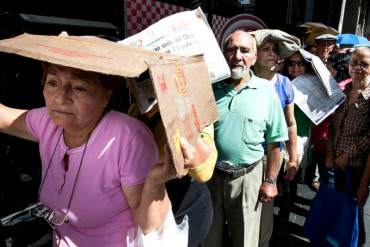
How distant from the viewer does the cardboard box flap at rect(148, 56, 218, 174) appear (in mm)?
865

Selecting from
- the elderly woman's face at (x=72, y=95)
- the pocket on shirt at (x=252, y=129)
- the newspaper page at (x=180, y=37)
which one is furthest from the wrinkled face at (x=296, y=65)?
the elderly woman's face at (x=72, y=95)

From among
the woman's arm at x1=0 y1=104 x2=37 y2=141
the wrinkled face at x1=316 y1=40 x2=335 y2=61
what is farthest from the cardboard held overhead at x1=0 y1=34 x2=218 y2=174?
the wrinkled face at x1=316 y1=40 x2=335 y2=61

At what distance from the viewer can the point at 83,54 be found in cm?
93

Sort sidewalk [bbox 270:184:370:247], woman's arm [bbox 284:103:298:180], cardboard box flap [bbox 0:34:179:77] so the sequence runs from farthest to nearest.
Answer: sidewalk [bbox 270:184:370:247] → woman's arm [bbox 284:103:298:180] → cardboard box flap [bbox 0:34:179:77]

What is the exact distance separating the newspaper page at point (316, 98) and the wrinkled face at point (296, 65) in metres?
0.17

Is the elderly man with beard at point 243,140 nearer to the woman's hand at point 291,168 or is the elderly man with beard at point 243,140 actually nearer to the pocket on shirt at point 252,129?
the pocket on shirt at point 252,129

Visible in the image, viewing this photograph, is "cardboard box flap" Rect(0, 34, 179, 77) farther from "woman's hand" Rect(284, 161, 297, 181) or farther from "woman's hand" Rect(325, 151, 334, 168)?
"woman's hand" Rect(325, 151, 334, 168)

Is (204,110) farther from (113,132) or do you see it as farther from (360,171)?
(360,171)

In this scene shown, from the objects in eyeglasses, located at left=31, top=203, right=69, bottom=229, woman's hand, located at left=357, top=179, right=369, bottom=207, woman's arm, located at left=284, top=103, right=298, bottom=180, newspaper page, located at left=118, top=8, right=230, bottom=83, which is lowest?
woman's hand, located at left=357, top=179, right=369, bottom=207

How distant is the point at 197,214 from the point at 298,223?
217 centimetres

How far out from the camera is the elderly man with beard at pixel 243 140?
202 centimetres

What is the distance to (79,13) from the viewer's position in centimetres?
247

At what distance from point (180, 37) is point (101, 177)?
0.69 m

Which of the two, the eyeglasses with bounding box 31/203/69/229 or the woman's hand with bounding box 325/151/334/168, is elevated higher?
the eyeglasses with bounding box 31/203/69/229
